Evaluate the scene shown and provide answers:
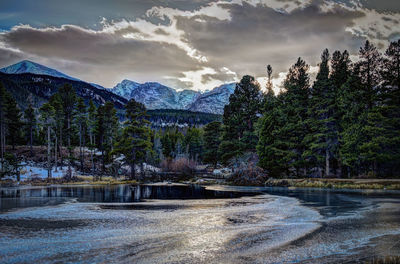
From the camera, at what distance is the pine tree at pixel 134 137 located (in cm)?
5428

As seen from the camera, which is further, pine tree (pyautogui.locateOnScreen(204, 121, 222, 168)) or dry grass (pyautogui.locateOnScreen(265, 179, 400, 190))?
pine tree (pyautogui.locateOnScreen(204, 121, 222, 168))

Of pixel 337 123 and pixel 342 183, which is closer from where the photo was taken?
pixel 342 183

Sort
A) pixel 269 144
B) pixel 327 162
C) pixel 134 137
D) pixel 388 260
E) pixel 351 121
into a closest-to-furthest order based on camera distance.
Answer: pixel 388 260, pixel 351 121, pixel 327 162, pixel 269 144, pixel 134 137

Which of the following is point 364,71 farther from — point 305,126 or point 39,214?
point 39,214

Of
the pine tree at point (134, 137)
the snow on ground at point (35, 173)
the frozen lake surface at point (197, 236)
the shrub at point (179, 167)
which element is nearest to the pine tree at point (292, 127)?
the pine tree at point (134, 137)

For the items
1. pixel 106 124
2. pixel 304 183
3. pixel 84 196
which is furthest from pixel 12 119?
pixel 304 183

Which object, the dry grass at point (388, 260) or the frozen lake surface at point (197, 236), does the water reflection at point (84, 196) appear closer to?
the frozen lake surface at point (197, 236)

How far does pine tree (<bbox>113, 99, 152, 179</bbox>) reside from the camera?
178ft

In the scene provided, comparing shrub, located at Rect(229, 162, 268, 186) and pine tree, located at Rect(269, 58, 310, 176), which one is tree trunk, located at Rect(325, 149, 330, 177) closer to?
pine tree, located at Rect(269, 58, 310, 176)

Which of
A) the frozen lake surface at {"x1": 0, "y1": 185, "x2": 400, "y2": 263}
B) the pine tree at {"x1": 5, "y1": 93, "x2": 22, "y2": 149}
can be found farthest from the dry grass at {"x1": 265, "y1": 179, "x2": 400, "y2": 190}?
the pine tree at {"x1": 5, "y1": 93, "x2": 22, "y2": 149}

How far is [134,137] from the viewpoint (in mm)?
55656

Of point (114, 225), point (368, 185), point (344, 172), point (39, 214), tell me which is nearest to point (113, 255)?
point (114, 225)

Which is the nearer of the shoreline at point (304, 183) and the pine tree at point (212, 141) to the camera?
the shoreline at point (304, 183)

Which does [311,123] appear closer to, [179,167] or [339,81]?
[339,81]
